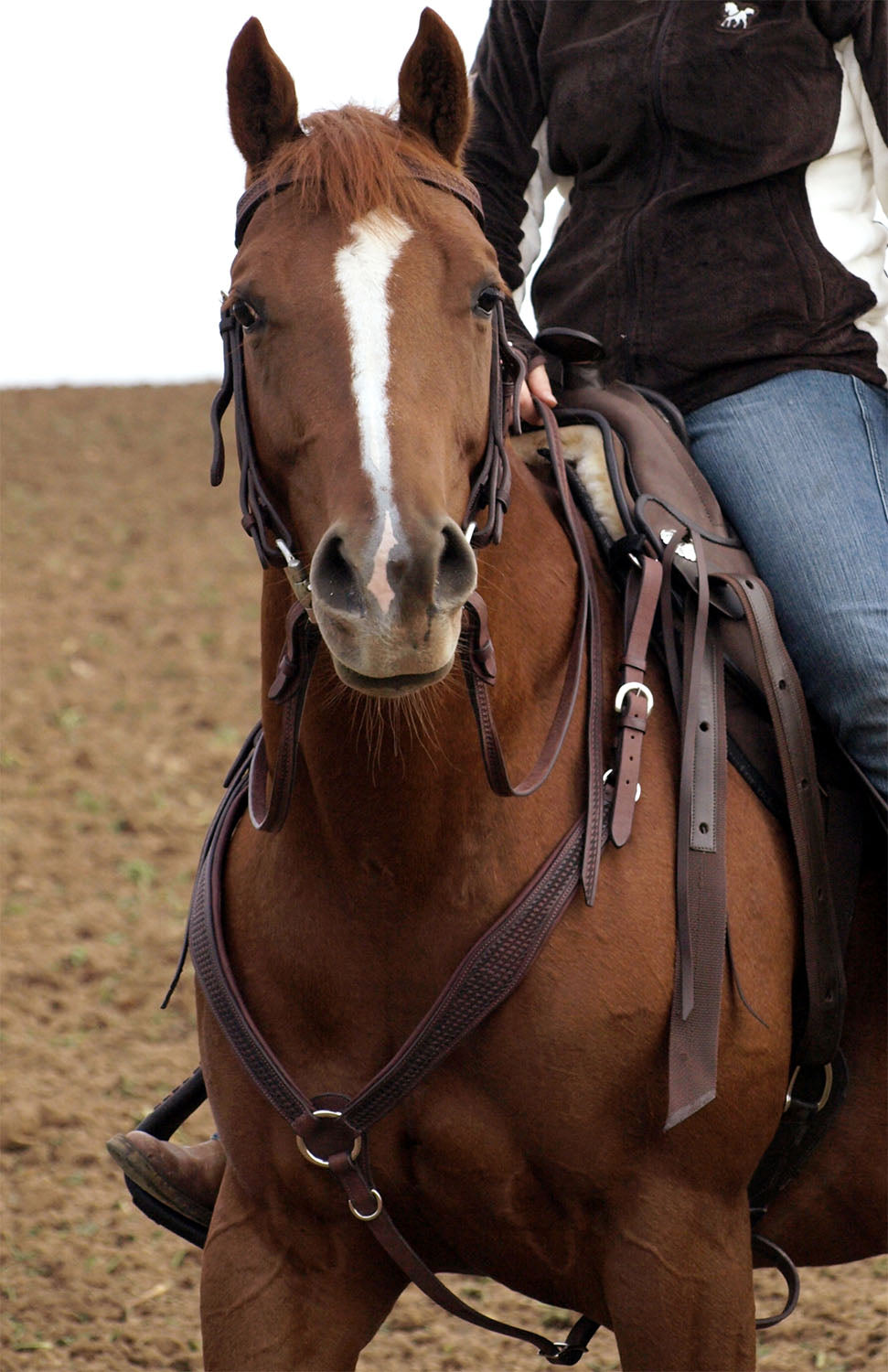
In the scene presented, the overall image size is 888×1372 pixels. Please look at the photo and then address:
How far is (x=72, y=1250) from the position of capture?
509cm

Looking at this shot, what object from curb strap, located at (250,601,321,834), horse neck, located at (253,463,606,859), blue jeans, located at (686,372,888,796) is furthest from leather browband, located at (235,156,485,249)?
blue jeans, located at (686,372,888,796)

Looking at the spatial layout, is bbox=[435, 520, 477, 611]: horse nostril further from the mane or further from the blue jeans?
the blue jeans

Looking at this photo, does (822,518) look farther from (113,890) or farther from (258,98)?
(113,890)

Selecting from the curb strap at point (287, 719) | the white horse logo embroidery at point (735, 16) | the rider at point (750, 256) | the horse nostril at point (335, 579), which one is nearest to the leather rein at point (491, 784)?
the curb strap at point (287, 719)

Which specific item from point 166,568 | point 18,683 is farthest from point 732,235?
point 166,568

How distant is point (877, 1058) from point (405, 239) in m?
1.78

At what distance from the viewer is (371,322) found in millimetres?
2074

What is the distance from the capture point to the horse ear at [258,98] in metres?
2.32

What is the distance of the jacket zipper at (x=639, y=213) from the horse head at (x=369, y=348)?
2.38 feet

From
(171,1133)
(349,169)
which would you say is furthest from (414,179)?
(171,1133)

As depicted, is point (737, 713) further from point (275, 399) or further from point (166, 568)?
point (166, 568)

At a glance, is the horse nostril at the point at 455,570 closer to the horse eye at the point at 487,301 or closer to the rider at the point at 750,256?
the horse eye at the point at 487,301

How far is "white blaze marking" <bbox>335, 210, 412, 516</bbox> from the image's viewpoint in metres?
1.98

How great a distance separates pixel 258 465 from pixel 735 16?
5.01 ft
